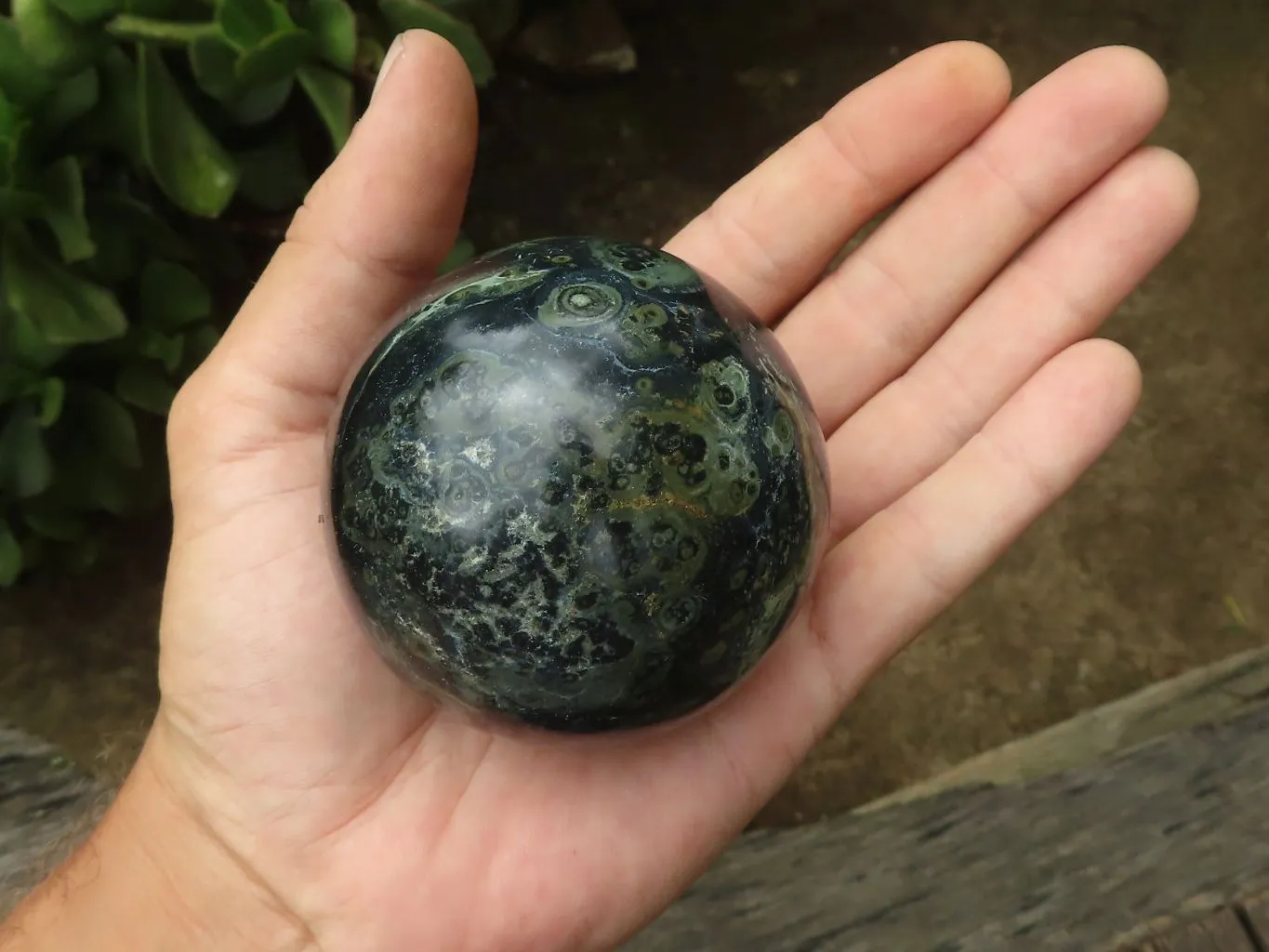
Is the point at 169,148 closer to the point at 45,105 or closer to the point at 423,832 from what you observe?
the point at 45,105

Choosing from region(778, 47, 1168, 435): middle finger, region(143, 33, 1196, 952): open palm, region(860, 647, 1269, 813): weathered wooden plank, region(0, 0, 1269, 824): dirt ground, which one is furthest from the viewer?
region(0, 0, 1269, 824): dirt ground

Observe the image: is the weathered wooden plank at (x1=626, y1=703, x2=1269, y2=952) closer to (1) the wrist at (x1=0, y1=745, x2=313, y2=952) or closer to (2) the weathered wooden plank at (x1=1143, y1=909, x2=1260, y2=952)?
(2) the weathered wooden plank at (x1=1143, y1=909, x2=1260, y2=952)

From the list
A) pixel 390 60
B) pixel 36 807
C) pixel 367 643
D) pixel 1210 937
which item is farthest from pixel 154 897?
pixel 1210 937

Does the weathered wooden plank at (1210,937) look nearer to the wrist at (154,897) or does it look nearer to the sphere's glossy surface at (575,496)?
the sphere's glossy surface at (575,496)

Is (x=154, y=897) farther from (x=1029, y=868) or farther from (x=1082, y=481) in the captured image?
(x=1082, y=481)

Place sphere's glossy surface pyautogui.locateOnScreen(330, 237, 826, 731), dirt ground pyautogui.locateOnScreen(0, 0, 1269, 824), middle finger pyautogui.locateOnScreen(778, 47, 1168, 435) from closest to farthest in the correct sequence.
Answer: sphere's glossy surface pyautogui.locateOnScreen(330, 237, 826, 731) → middle finger pyautogui.locateOnScreen(778, 47, 1168, 435) → dirt ground pyautogui.locateOnScreen(0, 0, 1269, 824)

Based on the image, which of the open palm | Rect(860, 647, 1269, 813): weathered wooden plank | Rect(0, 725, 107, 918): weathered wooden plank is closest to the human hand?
the open palm
